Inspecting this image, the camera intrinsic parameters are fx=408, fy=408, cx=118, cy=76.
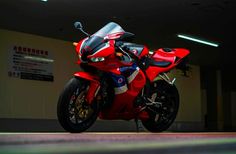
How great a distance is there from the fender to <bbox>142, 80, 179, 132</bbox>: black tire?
43 centimetres

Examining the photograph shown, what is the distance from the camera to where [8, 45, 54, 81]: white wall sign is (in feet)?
28.6

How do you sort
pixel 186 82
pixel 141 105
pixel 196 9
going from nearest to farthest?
pixel 141 105 < pixel 196 9 < pixel 186 82

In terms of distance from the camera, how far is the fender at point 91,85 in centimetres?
203

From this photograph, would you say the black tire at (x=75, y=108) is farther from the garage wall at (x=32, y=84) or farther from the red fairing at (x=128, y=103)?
the garage wall at (x=32, y=84)

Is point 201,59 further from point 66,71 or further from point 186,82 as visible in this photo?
point 66,71

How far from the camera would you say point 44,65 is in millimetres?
9266

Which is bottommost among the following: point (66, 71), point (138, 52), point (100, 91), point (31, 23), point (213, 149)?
point (213, 149)

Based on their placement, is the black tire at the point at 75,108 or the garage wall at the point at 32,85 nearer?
the black tire at the point at 75,108

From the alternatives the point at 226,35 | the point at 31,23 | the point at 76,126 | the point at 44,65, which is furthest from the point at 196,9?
the point at 76,126

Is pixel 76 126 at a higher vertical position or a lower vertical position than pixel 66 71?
lower

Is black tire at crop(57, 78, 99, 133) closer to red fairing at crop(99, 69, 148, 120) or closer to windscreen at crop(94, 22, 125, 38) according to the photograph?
red fairing at crop(99, 69, 148, 120)

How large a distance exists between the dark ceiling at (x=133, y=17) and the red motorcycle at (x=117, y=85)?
4380 millimetres

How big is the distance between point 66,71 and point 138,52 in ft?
24.4

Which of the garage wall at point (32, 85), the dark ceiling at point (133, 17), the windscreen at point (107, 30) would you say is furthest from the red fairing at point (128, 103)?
the garage wall at point (32, 85)
